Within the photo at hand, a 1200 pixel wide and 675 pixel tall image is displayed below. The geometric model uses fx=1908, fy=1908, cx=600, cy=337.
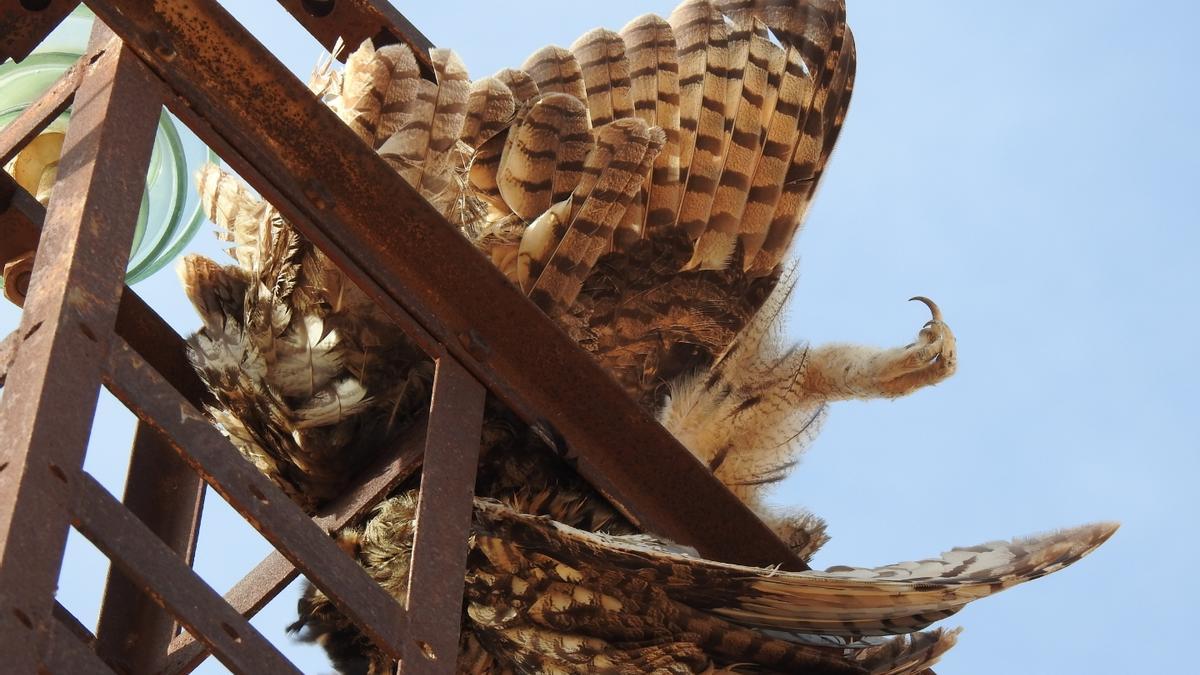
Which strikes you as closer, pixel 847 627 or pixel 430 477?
pixel 430 477

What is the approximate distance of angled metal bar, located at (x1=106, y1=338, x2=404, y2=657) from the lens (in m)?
3.13

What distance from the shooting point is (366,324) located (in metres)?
4.39

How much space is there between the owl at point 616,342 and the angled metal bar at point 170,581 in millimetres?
944

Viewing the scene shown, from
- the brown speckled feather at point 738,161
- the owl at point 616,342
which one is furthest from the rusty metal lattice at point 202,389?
the brown speckled feather at point 738,161

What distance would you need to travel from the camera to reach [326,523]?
4.25 meters

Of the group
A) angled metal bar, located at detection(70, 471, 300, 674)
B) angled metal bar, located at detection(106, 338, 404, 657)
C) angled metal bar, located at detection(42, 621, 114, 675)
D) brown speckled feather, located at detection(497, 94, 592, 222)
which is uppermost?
brown speckled feather, located at detection(497, 94, 592, 222)

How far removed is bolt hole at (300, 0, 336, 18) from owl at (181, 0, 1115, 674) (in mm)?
235

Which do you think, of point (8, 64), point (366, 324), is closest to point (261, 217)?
point (366, 324)

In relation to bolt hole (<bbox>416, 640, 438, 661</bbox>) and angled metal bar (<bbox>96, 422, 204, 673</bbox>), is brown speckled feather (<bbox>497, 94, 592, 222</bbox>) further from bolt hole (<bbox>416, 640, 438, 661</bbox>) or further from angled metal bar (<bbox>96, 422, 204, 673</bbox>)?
bolt hole (<bbox>416, 640, 438, 661</bbox>)

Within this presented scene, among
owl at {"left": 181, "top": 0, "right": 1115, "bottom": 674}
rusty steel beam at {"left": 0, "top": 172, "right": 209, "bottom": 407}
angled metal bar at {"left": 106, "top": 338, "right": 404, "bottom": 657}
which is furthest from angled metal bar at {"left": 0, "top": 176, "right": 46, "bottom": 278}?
angled metal bar at {"left": 106, "top": 338, "right": 404, "bottom": 657}

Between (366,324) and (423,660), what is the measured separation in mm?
1229

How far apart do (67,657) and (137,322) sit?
5.79ft

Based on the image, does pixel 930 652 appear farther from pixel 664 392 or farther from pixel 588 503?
pixel 664 392

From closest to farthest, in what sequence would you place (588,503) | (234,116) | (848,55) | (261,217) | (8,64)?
(234,116), (588,503), (261,217), (8,64), (848,55)
